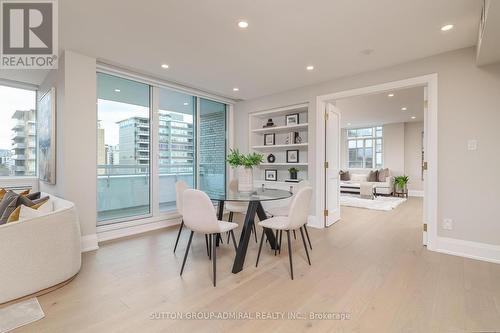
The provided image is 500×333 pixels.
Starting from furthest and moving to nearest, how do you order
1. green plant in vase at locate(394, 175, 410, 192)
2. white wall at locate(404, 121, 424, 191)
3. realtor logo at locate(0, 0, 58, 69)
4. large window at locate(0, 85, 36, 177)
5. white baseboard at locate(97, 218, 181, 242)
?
white wall at locate(404, 121, 424, 191)
green plant in vase at locate(394, 175, 410, 192)
large window at locate(0, 85, 36, 177)
white baseboard at locate(97, 218, 181, 242)
realtor logo at locate(0, 0, 58, 69)

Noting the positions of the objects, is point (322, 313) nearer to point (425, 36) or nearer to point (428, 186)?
point (428, 186)

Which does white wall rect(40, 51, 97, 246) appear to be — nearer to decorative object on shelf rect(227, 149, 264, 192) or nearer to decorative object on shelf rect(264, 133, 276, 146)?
decorative object on shelf rect(227, 149, 264, 192)

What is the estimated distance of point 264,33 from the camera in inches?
101

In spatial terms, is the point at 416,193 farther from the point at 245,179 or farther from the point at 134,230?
the point at 134,230

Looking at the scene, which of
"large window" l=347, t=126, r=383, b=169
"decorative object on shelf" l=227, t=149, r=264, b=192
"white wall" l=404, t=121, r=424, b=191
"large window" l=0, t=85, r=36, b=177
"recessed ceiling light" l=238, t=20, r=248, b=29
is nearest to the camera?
"recessed ceiling light" l=238, t=20, r=248, b=29

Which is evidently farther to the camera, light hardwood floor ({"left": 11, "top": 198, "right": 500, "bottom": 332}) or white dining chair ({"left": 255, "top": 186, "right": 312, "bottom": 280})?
white dining chair ({"left": 255, "top": 186, "right": 312, "bottom": 280})

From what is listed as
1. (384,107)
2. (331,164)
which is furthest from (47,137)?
(384,107)

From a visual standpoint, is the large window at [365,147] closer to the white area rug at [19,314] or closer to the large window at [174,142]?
the large window at [174,142]

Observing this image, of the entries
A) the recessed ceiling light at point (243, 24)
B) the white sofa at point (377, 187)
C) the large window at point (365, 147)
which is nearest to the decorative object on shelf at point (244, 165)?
the recessed ceiling light at point (243, 24)

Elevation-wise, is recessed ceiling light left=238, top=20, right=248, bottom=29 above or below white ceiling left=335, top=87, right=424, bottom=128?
below

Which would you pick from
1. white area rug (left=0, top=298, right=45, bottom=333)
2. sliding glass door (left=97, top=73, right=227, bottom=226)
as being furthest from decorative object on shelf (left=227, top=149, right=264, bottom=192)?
white area rug (left=0, top=298, right=45, bottom=333)

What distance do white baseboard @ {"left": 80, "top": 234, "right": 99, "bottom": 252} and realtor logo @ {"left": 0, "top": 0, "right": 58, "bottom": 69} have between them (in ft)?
7.83

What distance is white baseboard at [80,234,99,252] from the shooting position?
3066mm

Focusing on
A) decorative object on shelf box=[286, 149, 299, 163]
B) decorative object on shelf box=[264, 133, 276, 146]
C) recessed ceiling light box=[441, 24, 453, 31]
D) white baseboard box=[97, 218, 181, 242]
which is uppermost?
recessed ceiling light box=[441, 24, 453, 31]
